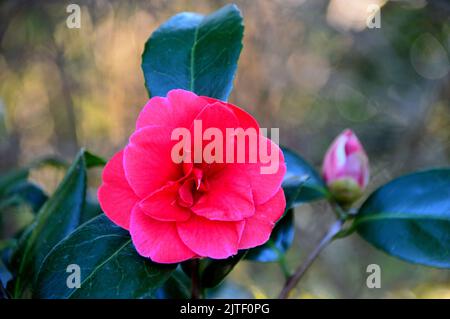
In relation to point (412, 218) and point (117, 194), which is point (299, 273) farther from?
A: point (117, 194)

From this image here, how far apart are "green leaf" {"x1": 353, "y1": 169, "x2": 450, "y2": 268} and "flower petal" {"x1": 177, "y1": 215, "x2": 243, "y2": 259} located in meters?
0.31

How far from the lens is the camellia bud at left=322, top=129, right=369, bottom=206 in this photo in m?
0.85

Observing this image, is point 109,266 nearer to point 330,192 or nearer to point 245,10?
point 330,192

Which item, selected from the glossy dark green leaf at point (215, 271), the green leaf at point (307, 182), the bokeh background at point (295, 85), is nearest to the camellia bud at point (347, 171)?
the green leaf at point (307, 182)

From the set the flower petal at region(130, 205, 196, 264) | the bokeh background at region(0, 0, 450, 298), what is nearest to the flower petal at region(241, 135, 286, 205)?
the flower petal at region(130, 205, 196, 264)

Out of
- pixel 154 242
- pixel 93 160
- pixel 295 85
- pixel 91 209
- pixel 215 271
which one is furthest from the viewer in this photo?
pixel 295 85

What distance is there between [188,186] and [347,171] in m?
0.39

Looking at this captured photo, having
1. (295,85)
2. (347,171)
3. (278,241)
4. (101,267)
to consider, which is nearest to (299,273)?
(278,241)

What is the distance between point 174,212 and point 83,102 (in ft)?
6.25

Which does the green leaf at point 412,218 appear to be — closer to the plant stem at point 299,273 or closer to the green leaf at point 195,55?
the plant stem at point 299,273

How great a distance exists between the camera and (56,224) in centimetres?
69

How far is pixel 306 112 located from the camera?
238cm

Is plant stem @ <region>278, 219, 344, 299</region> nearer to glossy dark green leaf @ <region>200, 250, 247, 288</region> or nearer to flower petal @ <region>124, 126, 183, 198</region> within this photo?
glossy dark green leaf @ <region>200, 250, 247, 288</region>

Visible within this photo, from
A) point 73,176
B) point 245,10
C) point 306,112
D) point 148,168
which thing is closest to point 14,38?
point 245,10
